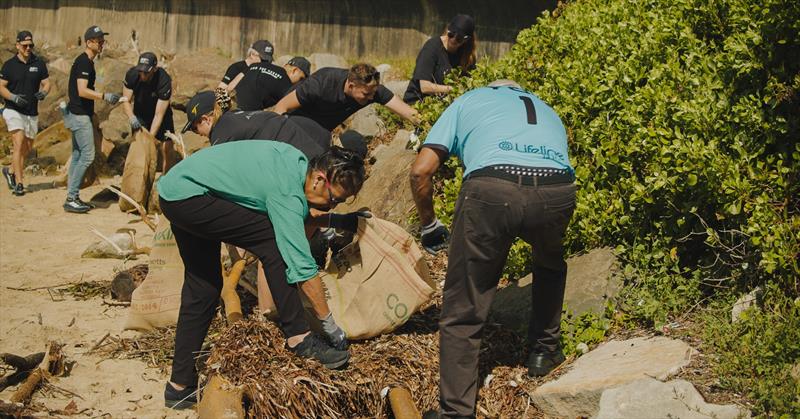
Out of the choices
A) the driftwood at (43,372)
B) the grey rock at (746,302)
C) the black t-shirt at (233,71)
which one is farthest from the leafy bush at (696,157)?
the black t-shirt at (233,71)

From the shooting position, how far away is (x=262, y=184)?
5.00 metres

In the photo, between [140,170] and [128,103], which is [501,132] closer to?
[140,170]

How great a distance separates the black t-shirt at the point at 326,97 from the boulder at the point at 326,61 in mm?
7633

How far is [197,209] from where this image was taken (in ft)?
16.6

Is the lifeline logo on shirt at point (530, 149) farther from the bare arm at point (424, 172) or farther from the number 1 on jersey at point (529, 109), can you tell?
the bare arm at point (424, 172)

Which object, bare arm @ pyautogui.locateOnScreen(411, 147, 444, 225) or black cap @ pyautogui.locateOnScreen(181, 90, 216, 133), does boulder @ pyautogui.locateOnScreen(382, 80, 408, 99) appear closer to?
black cap @ pyautogui.locateOnScreen(181, 90, 216, 133)

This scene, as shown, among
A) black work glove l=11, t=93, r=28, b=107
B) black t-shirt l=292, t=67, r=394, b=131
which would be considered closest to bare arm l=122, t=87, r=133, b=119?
black work glove l=11, t=93, r=28, b=107

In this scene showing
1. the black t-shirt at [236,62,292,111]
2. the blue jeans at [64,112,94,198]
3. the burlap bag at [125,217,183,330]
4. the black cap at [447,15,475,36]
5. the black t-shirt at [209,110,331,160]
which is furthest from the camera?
the blue jeans at [64,112,94,198]

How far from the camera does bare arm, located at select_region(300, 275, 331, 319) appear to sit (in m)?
4.91

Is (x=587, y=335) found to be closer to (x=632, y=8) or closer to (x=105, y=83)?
(x=632, y=8)

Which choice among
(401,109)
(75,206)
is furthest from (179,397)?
(75,206)

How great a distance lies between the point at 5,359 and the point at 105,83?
36.5 ft

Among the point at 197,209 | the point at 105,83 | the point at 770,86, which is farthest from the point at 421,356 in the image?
the point at 105,83

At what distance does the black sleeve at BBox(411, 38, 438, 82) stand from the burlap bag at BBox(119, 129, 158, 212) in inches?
146
